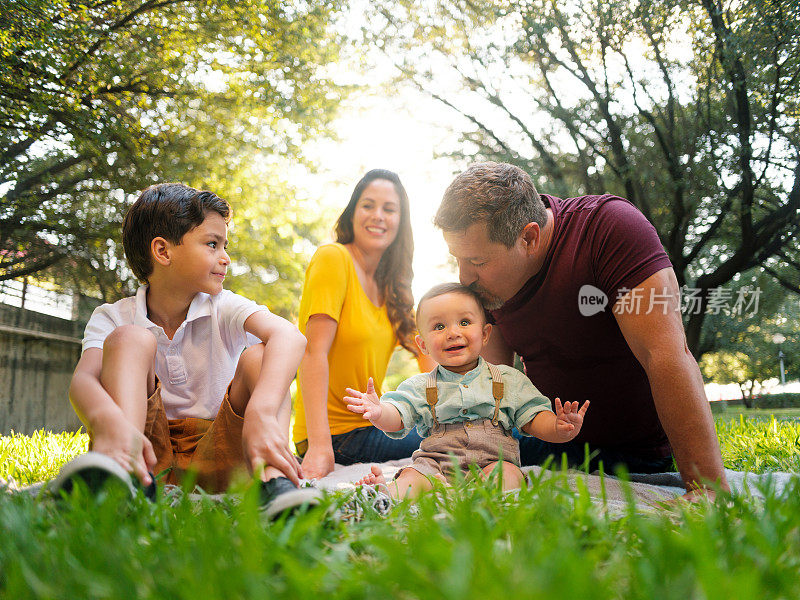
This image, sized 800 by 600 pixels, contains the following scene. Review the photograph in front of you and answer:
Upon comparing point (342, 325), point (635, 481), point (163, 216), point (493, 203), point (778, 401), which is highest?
point (493, 203)

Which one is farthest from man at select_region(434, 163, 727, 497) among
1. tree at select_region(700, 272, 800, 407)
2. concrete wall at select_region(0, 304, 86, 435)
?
concrete wall at select_region(0, 304, 86, 435)

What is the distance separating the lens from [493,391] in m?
2.19

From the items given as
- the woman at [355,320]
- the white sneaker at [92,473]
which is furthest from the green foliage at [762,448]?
the white sneaker at [92,473]

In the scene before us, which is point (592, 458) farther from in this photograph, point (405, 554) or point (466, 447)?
point (405, 554)

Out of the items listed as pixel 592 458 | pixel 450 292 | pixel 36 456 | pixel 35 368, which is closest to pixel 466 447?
pixel 450 292

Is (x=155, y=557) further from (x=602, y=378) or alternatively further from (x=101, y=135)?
(x=101, y=135)

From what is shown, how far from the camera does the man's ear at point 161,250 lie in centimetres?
224

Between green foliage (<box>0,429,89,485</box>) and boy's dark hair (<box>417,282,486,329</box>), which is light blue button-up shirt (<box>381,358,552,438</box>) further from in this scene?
green foliage (<box>0,429,89,485</box>)

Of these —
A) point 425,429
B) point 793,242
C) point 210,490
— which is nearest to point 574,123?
point 793,242

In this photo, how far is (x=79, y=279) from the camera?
5457 mm

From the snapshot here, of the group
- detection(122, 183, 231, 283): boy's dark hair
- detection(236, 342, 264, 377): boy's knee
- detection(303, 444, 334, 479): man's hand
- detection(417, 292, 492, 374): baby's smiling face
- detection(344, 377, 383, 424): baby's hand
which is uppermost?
detection(122, 183, 231, 283): boy's dark hair

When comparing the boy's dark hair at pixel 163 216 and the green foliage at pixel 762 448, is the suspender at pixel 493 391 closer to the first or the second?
the boy's dark hair at pixel 163 216

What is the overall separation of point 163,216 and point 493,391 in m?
1.41

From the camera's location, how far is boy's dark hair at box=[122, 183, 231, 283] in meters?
2.25
